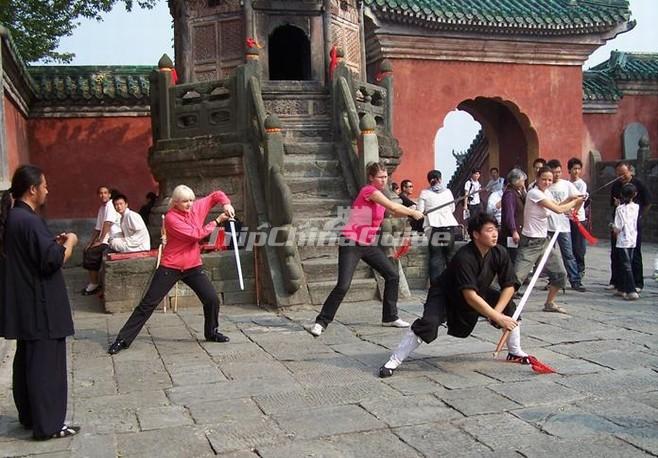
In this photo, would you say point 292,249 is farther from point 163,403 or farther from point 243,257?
point 163,403

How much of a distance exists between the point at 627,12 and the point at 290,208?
12906mm

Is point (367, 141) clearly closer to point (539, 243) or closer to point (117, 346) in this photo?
point (539, 243)

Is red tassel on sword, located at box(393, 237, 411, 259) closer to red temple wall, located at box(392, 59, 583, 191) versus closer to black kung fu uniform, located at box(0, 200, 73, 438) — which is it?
black kung fu uniform, located at box(0, 200, 73, 438)

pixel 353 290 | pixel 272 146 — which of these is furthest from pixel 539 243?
pixel 272 146

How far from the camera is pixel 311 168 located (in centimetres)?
985

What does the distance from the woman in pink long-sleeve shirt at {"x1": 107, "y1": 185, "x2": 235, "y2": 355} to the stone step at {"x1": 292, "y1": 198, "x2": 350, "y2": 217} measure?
2.76 m

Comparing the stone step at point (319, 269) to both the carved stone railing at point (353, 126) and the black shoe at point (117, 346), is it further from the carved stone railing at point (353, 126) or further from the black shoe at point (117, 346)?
the black shoe at point (117, 346)

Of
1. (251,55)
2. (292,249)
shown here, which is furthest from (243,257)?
(251,55)

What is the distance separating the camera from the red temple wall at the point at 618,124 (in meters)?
18.6

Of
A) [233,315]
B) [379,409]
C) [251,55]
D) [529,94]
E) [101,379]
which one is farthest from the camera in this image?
[529,94]

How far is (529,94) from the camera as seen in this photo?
17.1 metres

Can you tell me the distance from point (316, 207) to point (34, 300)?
5.49m

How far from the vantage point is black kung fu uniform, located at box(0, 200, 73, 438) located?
13.4ft

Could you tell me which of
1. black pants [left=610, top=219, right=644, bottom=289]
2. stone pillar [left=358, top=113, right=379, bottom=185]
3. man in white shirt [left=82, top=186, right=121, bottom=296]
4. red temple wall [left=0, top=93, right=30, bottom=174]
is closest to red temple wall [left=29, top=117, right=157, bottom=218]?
red temple wall [left=0, top=93, right=30, bottom=174]
